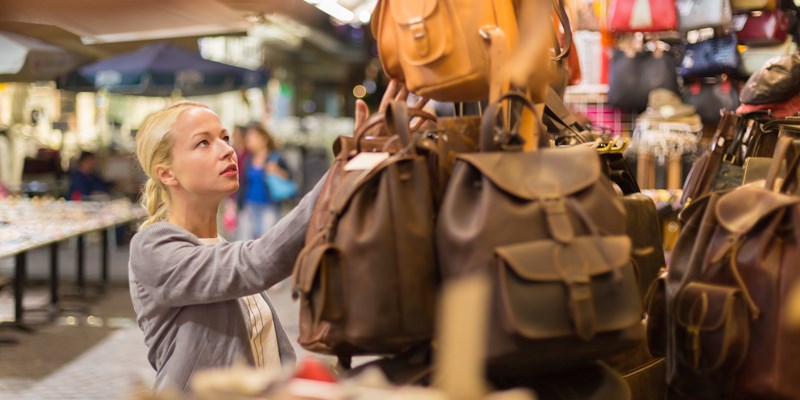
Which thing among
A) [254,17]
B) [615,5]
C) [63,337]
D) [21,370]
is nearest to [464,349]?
[615,5]

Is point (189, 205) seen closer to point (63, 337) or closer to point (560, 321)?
point (560, 321)

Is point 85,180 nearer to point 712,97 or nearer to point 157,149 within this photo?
point 712,97

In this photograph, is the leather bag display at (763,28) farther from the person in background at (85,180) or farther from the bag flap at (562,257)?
the person in background at (85,180)

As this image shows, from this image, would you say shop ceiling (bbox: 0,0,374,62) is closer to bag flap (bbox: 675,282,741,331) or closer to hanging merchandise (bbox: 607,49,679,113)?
hanging merchandise (bbox: 607,49,679,113)

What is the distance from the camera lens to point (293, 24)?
2236 cm

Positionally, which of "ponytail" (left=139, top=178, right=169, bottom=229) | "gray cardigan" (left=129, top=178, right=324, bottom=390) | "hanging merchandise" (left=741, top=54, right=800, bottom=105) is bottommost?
"gray cardigan" (left=129, top=178, right=324, bottom=390)

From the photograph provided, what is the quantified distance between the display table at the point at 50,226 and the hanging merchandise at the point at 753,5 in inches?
172

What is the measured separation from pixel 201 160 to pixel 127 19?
8225 mm

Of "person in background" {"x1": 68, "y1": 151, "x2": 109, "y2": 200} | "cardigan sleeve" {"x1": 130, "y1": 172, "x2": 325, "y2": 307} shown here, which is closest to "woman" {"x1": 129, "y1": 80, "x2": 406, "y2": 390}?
"cardigan sleeve" {"x1": 130, "y1": 172, "x2": 325, "y2": 307}

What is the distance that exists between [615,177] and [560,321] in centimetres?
118

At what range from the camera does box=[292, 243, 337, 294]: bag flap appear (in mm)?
1620

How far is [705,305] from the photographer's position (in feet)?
6.08

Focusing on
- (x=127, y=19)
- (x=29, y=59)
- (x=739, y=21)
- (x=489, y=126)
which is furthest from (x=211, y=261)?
(x=127, y=19)

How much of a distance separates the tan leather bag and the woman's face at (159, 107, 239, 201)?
2.48 feet
